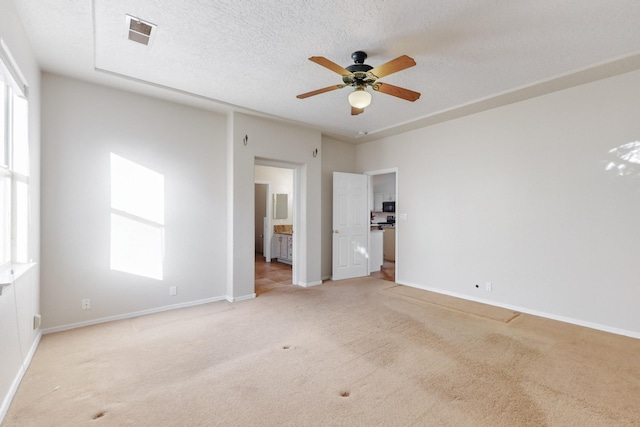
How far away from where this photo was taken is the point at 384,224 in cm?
862

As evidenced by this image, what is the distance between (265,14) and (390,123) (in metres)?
3.01

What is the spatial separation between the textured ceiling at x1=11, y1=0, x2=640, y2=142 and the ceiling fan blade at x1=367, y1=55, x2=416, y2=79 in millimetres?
275

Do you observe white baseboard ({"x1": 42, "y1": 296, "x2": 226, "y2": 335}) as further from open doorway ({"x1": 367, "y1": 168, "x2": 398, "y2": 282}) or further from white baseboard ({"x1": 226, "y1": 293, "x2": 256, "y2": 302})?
open doorway ({"x1": 367, "y1": 168, "x2": 398, "y2": 282})

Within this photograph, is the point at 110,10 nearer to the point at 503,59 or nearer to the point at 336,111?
the point at 336,111

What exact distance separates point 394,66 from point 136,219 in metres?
3.35

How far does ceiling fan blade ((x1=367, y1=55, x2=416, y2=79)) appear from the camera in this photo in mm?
2201

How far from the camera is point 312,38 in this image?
8.11 feet

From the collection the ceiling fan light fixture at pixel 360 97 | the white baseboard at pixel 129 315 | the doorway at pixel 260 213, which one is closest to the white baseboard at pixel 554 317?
the ceiling fan light fixture at pixel 360 97

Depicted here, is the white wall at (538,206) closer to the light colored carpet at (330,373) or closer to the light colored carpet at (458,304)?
the light colored carpet at (458,304)

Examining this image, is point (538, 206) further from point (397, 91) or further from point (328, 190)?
point (328, 190)

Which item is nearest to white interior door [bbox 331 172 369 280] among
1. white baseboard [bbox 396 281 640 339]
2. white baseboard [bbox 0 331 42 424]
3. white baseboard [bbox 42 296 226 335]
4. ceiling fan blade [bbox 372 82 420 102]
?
white baseboard [bbox 396 281 640 339]

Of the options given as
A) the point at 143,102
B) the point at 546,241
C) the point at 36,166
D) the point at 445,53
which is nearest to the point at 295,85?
the point at 445,53

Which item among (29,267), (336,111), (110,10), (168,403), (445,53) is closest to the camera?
(168,403)

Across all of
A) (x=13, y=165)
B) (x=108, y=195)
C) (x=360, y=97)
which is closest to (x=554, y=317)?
(x=360, y=97)
